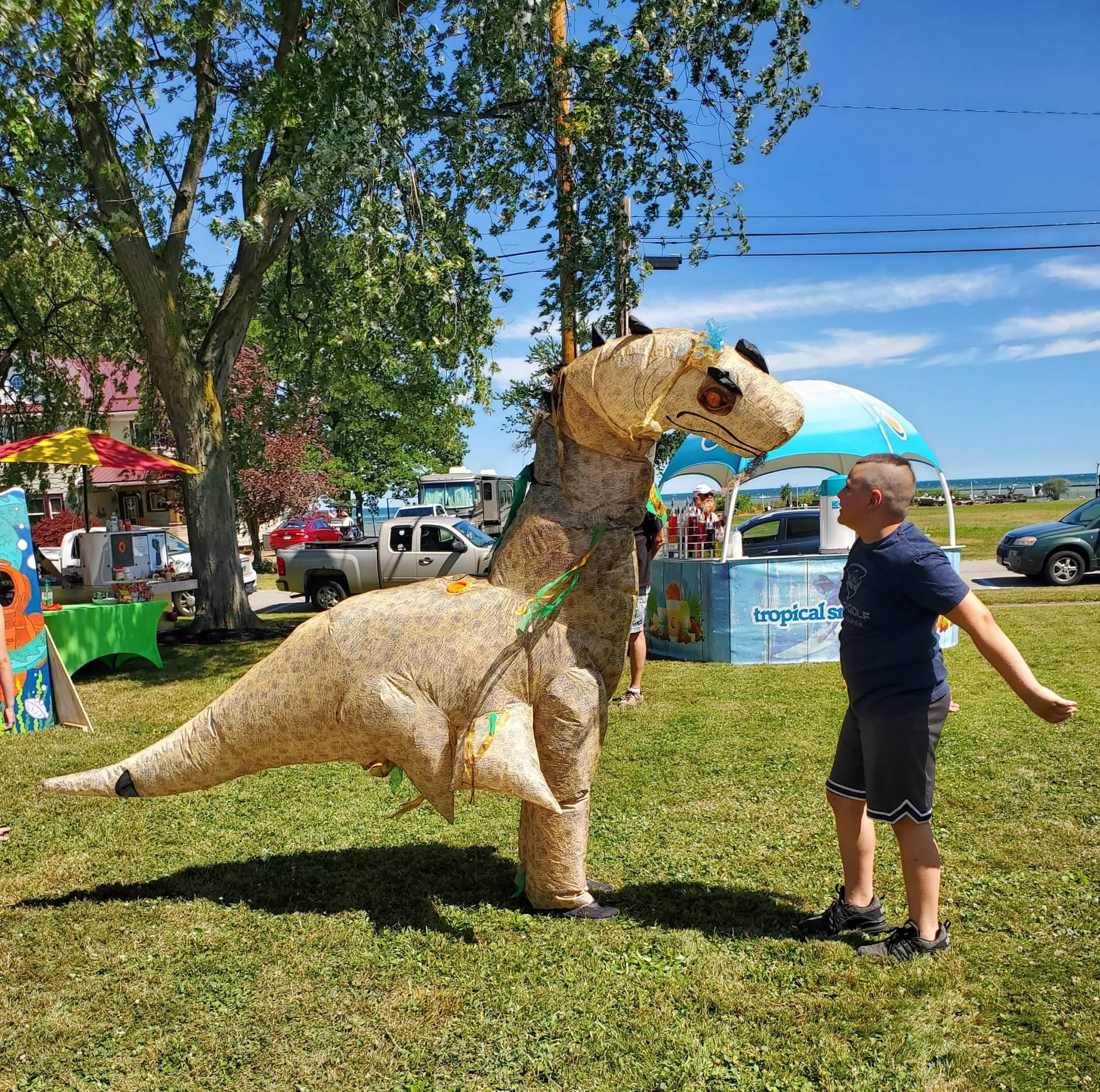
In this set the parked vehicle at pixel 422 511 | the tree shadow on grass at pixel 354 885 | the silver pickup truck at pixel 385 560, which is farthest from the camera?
the parked vehicle at pixel 422 511

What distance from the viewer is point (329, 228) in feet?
31.0

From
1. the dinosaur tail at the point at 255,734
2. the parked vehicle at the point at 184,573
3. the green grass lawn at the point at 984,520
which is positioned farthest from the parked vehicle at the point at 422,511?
the dinosaur tail at the point at 255,734

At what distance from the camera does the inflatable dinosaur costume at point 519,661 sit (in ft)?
9.70

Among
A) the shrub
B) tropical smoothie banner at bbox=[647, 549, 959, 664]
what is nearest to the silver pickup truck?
tropical smoothie banner at bbox=[647, 549, 959, 664]

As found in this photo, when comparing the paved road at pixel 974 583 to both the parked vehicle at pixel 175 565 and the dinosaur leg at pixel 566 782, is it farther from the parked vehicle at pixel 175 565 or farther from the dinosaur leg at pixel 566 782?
the dinosaur leg at pixel 566 782

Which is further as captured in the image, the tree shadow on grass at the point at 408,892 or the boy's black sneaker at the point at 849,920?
the tree shadow on grass at the point at 408,892

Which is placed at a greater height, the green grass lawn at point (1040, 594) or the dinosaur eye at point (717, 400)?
the dinosaur eye at point (717, 400)

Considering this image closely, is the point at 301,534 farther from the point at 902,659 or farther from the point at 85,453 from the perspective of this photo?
the point at 902,659

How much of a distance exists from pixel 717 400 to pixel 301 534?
25.6 m

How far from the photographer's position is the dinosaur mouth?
2.86 meters

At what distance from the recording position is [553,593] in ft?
10.2

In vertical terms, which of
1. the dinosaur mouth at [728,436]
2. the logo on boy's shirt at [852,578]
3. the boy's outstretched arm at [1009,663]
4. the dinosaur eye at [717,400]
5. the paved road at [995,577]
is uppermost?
the dinosaur eye at [717,400]

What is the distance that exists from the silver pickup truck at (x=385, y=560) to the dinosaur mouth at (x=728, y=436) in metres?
12.2

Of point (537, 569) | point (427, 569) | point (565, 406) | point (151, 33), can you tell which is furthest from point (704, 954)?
point (427, 569)
